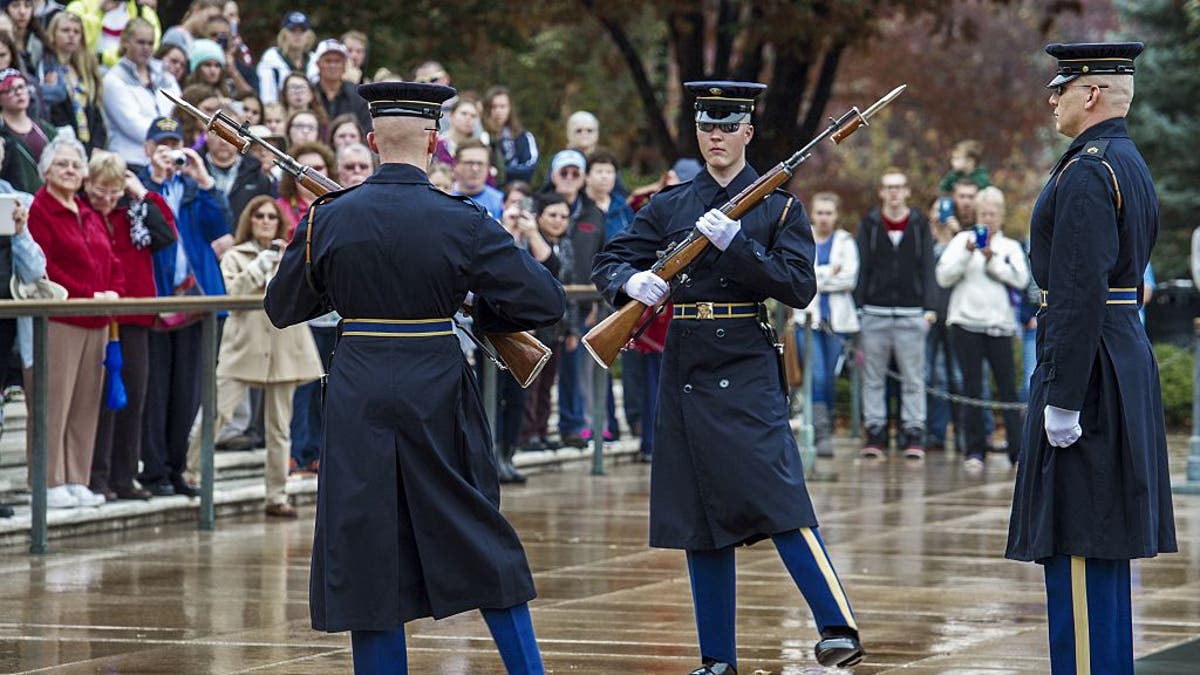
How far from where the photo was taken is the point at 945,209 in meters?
17.7

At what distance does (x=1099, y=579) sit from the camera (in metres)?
6.89

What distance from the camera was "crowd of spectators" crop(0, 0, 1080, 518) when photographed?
11.8 m

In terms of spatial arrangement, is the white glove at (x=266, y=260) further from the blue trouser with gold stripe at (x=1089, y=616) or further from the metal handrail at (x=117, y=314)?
the blue trouser with gold stripe at (x=1089, y=616)

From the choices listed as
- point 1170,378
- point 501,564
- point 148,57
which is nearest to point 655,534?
point 501,564

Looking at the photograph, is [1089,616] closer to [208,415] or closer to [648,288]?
[648,288]

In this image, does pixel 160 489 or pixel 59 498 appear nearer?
pixel 59 498

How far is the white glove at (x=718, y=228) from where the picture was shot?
7672mm

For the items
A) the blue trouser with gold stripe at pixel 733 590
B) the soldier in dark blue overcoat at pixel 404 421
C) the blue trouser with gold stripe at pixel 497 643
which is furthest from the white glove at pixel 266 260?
the blue trouser with gold stripe at pixel 497 643

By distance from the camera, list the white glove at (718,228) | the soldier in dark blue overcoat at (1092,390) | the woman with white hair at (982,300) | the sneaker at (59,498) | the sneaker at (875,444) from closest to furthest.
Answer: the soldier in dark blue overcoat at (1092,390) → the white glove at (718,228) → the sneaker at (59,498) → the woman with white hair at (982,300) → the sneaker at (875,444)

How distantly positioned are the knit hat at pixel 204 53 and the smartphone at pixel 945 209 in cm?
593

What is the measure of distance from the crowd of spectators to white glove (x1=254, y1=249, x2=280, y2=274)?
1 centimetres

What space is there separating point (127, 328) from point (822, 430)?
648 centimetres

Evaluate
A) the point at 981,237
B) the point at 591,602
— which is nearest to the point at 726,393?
the point at 591,602

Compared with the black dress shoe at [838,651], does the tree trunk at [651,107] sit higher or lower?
higher
